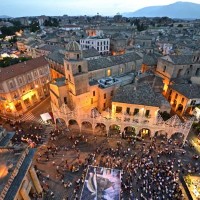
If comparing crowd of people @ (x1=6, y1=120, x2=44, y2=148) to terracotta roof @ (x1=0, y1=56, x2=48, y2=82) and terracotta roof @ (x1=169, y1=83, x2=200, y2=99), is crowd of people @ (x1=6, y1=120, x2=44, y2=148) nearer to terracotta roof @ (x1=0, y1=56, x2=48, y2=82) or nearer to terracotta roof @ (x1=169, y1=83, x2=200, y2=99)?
terracotta roof @ (x1=0, y1=56, x2=48, y2=82)

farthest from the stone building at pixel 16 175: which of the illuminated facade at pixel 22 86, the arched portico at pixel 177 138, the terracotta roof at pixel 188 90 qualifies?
the terracotta roof at pixel 188 90

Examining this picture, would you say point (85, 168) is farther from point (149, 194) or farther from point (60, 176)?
point (149, 194)

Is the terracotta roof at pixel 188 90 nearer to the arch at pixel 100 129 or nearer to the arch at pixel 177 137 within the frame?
the arch at pixel 177 137

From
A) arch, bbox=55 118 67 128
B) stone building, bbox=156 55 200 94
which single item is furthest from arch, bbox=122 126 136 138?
stone building, bbox=156 55 200 94

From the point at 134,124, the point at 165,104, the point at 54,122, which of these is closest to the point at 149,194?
the point at 134,124

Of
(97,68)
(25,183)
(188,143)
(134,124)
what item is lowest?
(188,143)

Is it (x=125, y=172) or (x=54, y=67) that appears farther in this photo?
(x=54, y=67)
